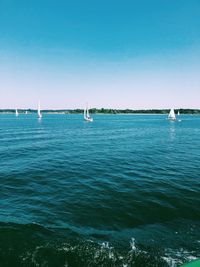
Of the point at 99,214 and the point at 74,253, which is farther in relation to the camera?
the point at 99,214

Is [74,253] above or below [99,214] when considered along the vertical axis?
above

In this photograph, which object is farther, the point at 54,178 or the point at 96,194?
the point at 54,178

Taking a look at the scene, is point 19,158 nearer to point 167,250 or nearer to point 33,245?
point 33,245

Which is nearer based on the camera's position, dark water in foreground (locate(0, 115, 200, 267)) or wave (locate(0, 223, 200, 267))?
wave (locate(0, 223, 200, 267))

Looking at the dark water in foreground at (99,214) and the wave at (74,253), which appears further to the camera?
the dark water in foreground at (99,214)

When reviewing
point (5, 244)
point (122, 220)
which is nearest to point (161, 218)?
point (122, 220)

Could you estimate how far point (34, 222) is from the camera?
59.3ft

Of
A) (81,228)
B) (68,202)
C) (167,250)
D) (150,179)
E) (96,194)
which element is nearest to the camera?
(167,250)

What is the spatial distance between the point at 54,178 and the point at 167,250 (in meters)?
18.4

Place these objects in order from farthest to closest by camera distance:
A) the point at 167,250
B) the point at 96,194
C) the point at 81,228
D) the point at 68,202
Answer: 1. the point at 96,194
2. the point at 68,202
3. the point at 81,228
4. the point at 167,250

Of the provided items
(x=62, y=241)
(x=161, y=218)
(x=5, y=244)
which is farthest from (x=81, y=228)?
(x=161, y=218)

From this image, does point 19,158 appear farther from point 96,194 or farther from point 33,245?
point 33,245

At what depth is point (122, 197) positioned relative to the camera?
939 inches

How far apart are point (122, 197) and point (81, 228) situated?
7199 millimetres
